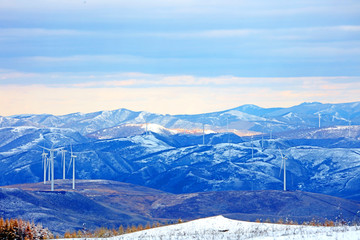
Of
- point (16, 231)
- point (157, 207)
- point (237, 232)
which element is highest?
point (16, 231)

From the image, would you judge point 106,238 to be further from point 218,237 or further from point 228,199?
point 228,199

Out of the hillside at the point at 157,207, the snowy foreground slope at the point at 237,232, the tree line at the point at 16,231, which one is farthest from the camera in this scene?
the hillside at the point at 157,207

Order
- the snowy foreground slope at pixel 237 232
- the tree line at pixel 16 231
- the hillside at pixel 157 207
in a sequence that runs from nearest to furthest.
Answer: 1. the snowy foreground slope at pixel 237 232
2. the tree line at pixel 16 231
3. the hillside at pixel 157 207

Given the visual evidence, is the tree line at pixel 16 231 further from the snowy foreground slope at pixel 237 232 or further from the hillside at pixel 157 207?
the hillside at pixel 157 207

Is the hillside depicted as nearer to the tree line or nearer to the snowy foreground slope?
the snowy foreground slope

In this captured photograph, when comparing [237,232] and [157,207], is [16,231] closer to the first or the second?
[237,232]

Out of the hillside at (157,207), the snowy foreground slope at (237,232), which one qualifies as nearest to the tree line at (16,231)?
the snowy foreground slope at (237,232)

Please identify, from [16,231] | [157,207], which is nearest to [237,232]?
[16,231]

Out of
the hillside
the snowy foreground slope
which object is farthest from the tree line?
the hillside
